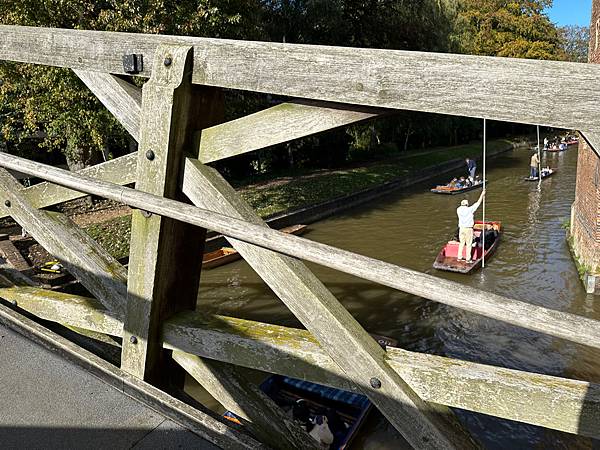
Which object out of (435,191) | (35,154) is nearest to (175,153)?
(35,154)

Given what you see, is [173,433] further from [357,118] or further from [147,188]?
[357,118]

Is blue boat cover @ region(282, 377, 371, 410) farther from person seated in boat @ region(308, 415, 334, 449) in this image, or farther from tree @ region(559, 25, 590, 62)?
tree @ region(559, 25, 590, 62)

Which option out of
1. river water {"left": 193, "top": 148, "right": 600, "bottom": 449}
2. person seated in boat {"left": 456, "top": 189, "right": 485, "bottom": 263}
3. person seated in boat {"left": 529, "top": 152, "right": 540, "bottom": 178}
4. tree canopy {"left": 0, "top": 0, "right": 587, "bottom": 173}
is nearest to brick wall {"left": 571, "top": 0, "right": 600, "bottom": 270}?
river water {"left": 193, "top": 148, "right": 600, "bottom": 449}

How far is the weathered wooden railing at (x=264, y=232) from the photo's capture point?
1617 millimetres

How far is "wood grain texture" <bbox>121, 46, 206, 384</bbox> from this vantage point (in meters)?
2.18

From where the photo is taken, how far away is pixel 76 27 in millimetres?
11086

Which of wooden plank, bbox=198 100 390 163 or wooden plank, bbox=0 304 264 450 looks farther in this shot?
wooden plank, bbox=0 304 264 450

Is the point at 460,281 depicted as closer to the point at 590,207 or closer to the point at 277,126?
the point at 590,207

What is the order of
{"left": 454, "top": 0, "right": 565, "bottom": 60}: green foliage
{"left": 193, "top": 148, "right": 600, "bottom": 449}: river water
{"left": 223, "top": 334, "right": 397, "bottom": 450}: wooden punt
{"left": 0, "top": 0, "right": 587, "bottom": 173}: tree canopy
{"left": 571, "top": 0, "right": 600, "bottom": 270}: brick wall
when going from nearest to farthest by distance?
{"left": 223, "top": 334, "right": 397, "bottom": 450}: wooden punt → {"left": 193, "top": 148, "right": 600, "bottom": 449}: river water → {"left": 571, "top": 0, "right": 600, "bottom": 270}: brick wall → {"left": 0, "top": 0, "right": 587, "bottom": 173}: tree canopy → {"left": 454, "top": 0, "right": 565, "bottom": 60}: green foliage

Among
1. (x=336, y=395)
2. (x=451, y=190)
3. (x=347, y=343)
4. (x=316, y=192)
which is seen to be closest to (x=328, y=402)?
(x=336, y=395)

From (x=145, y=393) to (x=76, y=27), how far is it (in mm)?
10773

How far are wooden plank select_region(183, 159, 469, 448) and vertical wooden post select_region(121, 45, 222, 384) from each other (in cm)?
30

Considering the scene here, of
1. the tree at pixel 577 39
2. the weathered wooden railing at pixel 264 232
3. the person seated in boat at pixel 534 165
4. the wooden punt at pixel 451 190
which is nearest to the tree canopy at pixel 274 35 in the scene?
the weathered wooden railing at pixel 264 232

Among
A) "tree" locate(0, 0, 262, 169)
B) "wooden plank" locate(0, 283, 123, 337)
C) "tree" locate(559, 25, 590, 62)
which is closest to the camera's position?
"wooden plank" locate(0, 283, 123, 337)
